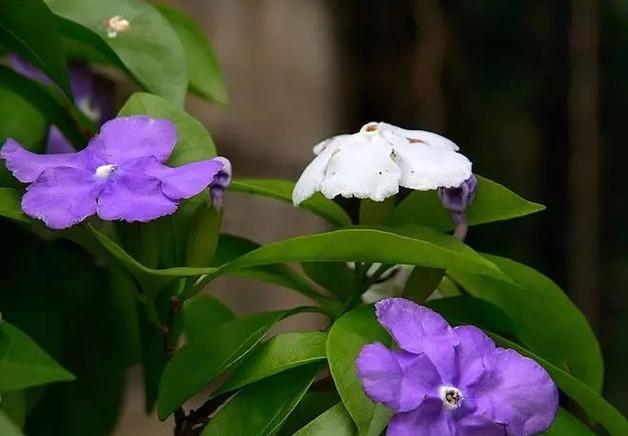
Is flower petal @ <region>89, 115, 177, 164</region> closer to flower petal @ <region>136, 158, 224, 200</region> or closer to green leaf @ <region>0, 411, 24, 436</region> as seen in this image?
flower petal @ <region>136, 158, 224, 200</region>

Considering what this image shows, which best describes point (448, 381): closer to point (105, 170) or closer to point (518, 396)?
point (518, 396)

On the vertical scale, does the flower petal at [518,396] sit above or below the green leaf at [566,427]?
above

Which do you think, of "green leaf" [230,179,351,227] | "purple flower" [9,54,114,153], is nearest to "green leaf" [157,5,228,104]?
"purple flower" [9,54,114,153]

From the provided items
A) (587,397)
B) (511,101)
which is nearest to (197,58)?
(587,397)

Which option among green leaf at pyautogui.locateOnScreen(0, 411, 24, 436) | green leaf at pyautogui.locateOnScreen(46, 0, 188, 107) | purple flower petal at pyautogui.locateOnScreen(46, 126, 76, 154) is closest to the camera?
green leaf at pyautogui.locateOnScreen(0, 411, 24, 436)

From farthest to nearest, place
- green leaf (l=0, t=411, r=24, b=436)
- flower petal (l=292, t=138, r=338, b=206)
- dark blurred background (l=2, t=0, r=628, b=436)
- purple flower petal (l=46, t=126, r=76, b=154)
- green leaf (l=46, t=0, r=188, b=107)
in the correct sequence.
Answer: dark blurred background (l=2, t=0, r=628, b=436) → purple flower petal (l=46, t=126, r=76, b=154) → green leaf (l=46, t=0, r=188, b=107) → flower petal (l=292, t=138, r=338, b=206) → green leaf (l=0, t=411, r=24, b=436)

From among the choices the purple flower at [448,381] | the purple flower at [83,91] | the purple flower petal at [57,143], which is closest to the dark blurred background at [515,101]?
the purple flower at [83,91]

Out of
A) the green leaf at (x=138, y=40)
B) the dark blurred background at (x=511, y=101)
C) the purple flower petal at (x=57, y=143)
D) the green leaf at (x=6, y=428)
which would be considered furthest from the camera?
the dark blurred background at (x=511, y=101)

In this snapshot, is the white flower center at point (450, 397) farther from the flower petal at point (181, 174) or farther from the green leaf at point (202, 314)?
the green leaf at point (202, 314)
